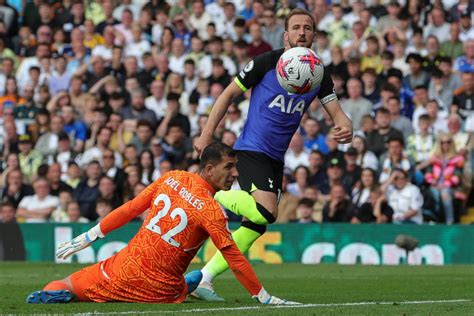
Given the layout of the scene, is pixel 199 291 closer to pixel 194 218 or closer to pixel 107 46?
pixel 194 218

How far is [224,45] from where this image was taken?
2317cm

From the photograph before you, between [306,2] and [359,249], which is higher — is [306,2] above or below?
above

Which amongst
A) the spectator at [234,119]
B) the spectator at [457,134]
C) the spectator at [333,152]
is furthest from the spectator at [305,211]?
the spectator at [457,134]

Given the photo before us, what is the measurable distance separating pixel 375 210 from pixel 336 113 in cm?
803

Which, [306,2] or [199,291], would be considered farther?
[306,2]

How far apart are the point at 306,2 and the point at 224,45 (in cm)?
195

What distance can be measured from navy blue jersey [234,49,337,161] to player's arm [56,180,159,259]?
1814 mm

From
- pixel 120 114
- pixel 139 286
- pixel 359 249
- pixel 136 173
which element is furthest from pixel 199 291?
pixel 120 114

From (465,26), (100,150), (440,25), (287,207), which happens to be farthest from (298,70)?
(100,150)

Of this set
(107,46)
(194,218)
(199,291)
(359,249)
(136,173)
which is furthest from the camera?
(107,46)

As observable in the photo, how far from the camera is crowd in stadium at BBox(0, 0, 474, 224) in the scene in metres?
19.2

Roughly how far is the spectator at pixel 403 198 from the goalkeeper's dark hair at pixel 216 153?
975 centimetres

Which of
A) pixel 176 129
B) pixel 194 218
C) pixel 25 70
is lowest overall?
pixel 194 218

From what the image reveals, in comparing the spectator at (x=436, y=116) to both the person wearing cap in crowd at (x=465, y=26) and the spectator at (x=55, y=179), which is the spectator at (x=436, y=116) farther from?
the spectator at (x=55, y=179)
